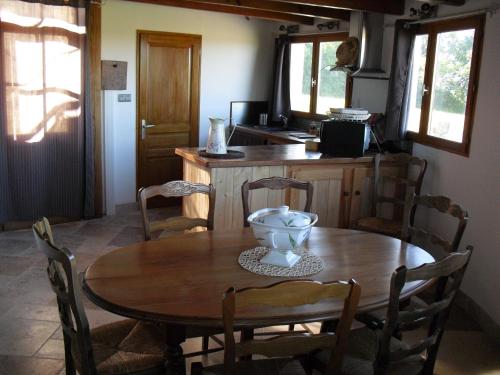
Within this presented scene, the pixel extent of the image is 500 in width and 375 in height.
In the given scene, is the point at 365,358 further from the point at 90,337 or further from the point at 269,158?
the point at 269,158

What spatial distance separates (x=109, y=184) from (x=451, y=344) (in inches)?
146

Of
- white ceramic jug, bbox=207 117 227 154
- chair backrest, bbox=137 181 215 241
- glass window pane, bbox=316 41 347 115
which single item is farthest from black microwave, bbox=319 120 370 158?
chair backrest, bbox=137 181 215 241

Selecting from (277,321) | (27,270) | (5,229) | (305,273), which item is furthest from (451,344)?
(5,229)

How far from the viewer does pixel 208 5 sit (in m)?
5.60

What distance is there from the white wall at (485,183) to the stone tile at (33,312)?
2.78 meters

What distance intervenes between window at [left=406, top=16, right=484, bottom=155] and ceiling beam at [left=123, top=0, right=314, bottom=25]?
181 centimetres

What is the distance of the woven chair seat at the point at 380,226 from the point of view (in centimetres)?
408

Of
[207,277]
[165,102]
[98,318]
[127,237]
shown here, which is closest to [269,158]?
[98,318]

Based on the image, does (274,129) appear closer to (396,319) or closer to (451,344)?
(451,344)

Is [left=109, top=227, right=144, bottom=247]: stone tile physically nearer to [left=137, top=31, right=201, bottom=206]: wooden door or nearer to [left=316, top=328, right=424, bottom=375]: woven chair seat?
[left=137, top=31, right=201, bottom=206]: wooden door

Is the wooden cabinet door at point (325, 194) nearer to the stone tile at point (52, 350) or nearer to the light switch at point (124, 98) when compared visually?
the stone tile at point (52, 350)

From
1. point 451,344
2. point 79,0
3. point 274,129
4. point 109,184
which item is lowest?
point 451,344

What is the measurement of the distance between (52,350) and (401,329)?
6.30 feet

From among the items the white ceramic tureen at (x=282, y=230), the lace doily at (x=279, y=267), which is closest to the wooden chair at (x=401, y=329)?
the lace doily at (x=279, y=267)
